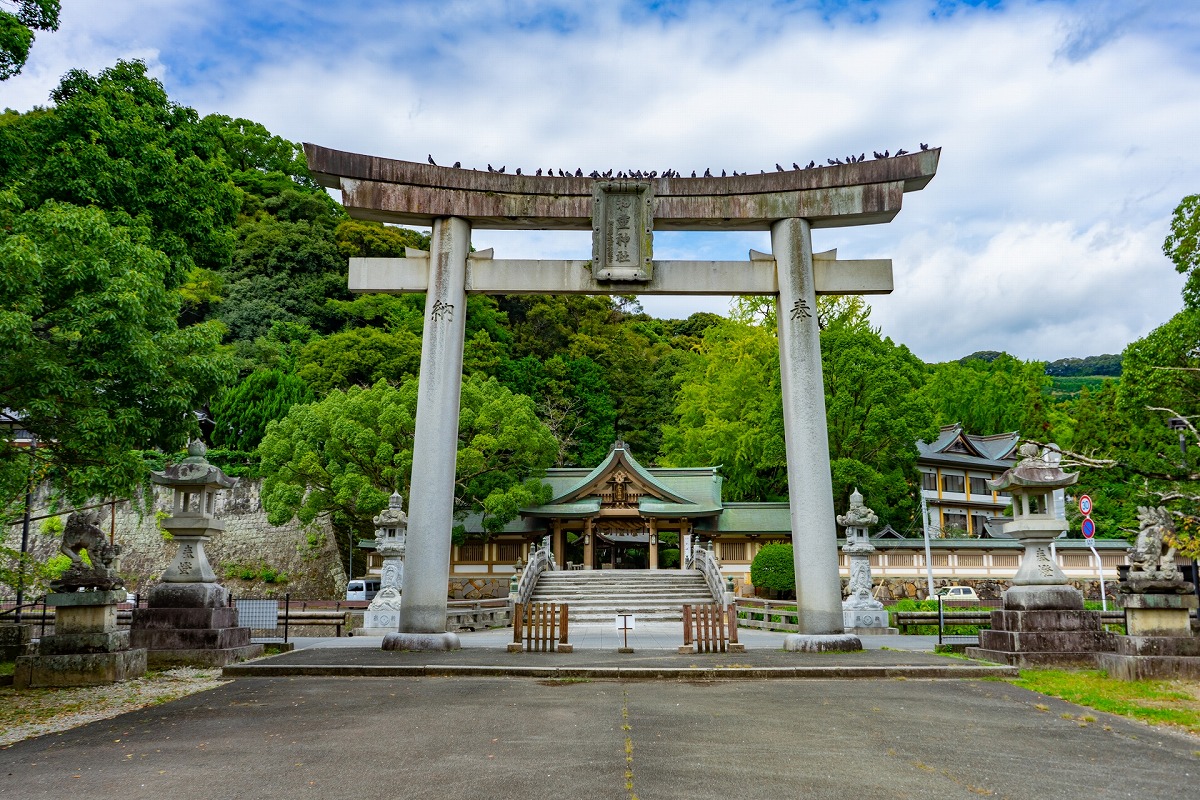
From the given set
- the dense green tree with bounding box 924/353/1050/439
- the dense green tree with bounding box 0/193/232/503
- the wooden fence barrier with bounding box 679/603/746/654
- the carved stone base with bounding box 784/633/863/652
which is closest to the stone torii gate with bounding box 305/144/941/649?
the carved stone base with bounding box 784/633/863/652

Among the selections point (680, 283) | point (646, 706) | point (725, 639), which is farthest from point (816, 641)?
point (680, 283)

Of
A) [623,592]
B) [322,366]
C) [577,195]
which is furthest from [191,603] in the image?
[322,366]

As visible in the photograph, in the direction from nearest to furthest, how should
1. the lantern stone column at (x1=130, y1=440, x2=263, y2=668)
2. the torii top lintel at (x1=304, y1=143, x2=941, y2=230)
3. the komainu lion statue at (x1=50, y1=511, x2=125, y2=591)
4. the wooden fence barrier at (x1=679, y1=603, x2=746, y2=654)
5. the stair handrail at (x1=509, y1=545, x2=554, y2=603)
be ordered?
the komainu lion statue at (x1=50, y1=511, x2=125, y2=591)
the lantern stone column at (x1=130, y1=440, x2=263, y2=668)
the wooden fence barrier at (x1=679, y1=603, x2=746, y2=654)
the torii top lintel at (x1=304, y1=143, x2=941, y2=230)
the stair handrail at (x1=509, y1=545, x2=554, y2=603)

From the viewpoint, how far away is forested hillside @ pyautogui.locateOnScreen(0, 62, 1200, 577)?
8.78m

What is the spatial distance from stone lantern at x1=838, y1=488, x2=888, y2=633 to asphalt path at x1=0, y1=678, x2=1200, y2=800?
1009cm

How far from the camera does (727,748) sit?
5.58 meters

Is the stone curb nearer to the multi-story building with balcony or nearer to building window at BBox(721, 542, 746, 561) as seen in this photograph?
building window at BBox(721, 542, 746, 561)

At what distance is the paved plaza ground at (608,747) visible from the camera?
4.65 metres

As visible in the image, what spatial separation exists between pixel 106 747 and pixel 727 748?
4.68 meters

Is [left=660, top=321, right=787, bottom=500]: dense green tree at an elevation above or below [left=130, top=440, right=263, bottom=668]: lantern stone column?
above

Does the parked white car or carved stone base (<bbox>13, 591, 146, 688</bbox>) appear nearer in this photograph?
carved stone base (<bbox>13, 591, 146, 688</bbox>)

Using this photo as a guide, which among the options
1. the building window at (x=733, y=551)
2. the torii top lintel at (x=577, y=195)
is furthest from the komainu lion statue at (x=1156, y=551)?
the building window at (x=733, y=551)

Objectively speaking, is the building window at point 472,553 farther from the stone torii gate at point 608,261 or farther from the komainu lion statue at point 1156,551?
the komainu lion statue at point 1156,551

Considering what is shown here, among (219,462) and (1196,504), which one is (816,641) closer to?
(1196,504)
